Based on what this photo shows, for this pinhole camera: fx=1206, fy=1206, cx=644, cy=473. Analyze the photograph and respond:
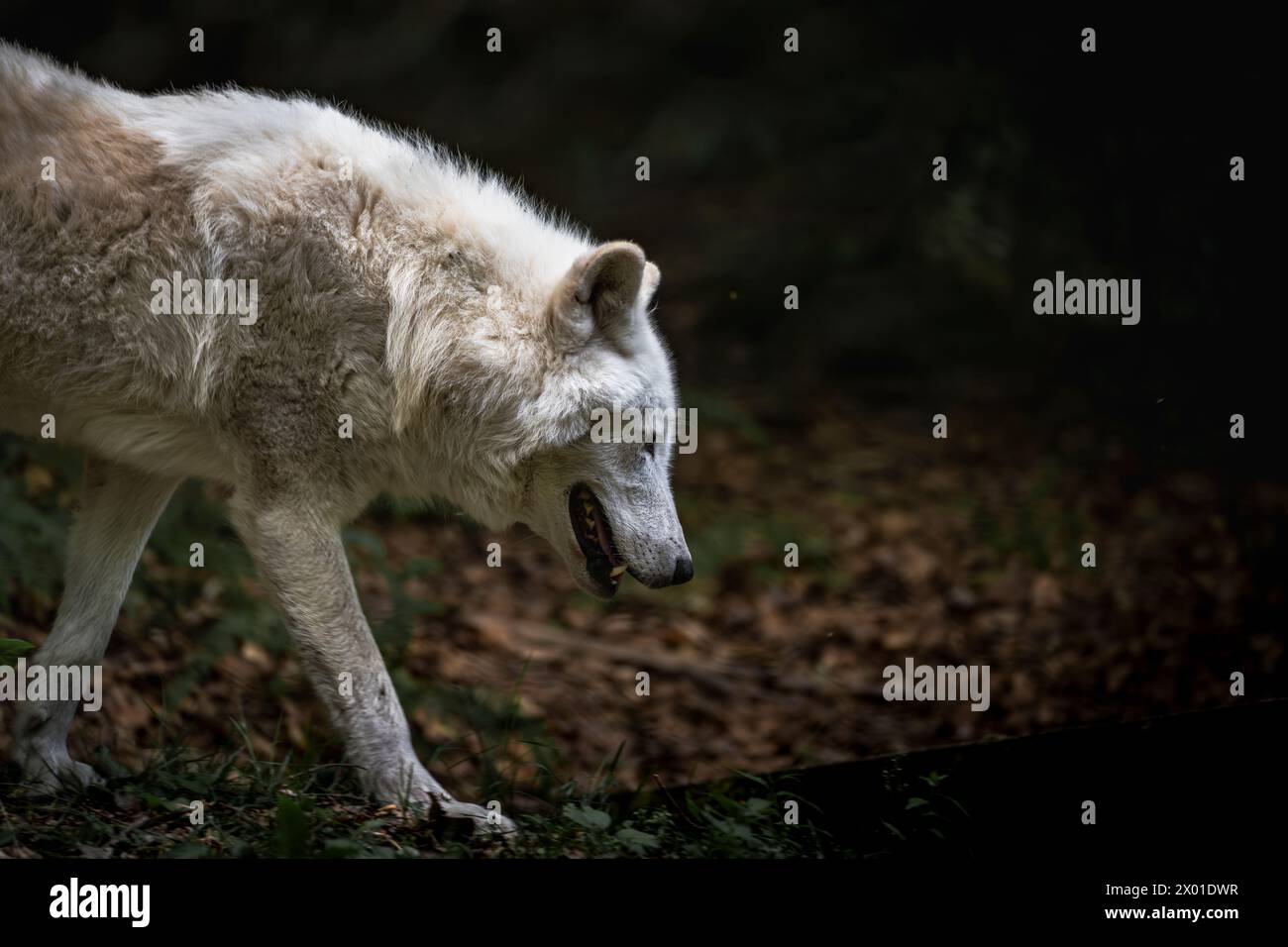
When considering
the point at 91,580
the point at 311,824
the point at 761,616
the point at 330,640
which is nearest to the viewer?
the point at 311,824

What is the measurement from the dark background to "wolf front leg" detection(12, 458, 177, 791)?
3.32 feet

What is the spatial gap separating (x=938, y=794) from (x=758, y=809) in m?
0.67

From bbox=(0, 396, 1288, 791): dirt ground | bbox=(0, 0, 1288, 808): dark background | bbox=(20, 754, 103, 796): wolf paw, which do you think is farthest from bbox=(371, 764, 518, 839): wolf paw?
bbox=(0, 0, 1288, 808): dark background

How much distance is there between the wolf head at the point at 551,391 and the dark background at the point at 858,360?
2.16 metres

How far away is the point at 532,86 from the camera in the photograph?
11180mm

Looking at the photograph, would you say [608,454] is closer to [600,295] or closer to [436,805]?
[600,295]

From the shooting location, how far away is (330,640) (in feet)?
13.9

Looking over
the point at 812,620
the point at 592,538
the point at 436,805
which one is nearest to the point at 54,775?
the point at 436,805

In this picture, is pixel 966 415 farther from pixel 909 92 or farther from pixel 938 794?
pixel 938 794

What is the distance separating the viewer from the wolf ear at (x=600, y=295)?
13.9ft

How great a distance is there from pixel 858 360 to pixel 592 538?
24.1 ft

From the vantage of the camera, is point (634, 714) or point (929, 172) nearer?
point (634, 714)
